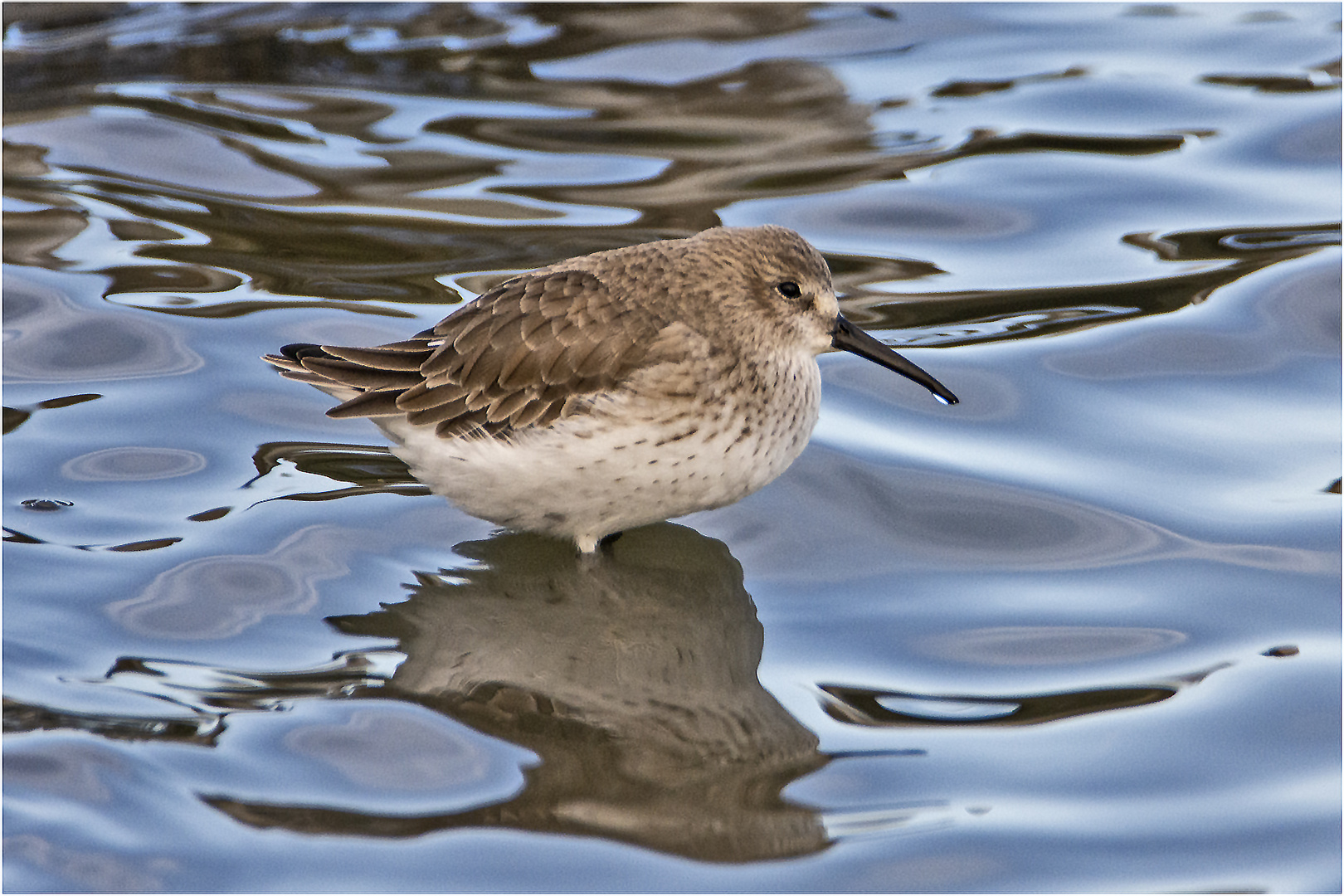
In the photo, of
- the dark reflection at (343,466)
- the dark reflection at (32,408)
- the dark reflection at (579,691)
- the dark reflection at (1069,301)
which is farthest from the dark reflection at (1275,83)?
the dark reflection at (32,408)

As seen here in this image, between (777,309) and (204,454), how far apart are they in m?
2.74

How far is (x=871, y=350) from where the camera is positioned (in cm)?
632

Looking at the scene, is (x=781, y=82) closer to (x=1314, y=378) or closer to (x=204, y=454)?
(x=1314, y=378)

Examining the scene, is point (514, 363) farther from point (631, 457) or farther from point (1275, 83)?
point (1275, 83)

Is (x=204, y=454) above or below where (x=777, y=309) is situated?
below

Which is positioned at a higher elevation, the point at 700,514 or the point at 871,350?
the point at 871,350

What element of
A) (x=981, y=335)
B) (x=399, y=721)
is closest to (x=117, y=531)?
(x=399, y=721)

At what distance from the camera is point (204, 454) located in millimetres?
6980

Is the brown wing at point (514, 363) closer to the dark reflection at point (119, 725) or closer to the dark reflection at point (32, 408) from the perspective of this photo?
the dark reflection at point (119, 725)

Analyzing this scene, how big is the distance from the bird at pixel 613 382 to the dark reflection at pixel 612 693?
29 cm

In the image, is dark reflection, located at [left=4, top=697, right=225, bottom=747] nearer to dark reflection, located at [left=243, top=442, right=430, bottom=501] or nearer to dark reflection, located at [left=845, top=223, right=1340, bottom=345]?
dark reflection, located at [left=243, top=442, right=430, bottom=501]

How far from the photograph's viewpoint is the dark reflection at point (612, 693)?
183 inches

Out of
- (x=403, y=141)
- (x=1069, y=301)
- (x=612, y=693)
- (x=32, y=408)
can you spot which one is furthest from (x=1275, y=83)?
(x=32, y=408)

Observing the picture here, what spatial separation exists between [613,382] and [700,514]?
3.92ft
